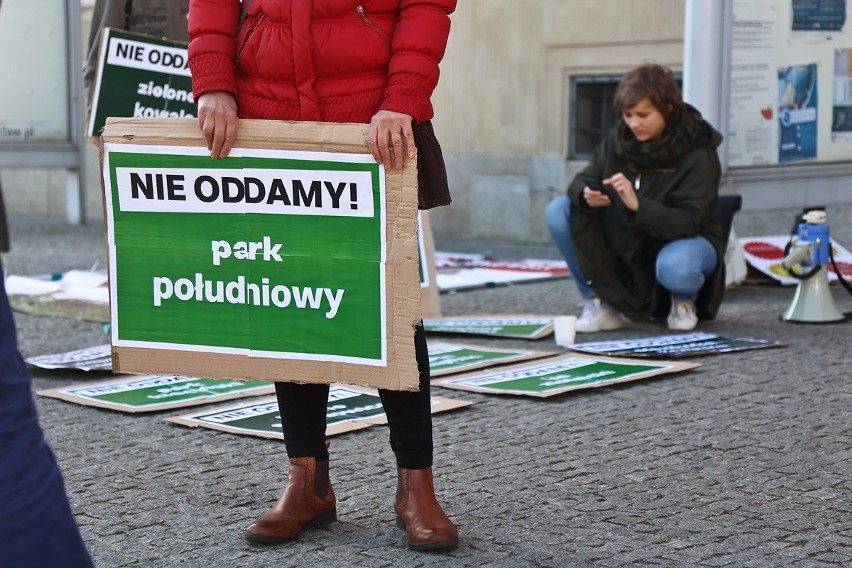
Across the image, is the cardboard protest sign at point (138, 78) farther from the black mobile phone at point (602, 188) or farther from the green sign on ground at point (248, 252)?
the green sign on ground at point (248, 252)

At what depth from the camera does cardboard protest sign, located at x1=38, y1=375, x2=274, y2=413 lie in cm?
426

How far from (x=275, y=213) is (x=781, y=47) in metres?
4.95

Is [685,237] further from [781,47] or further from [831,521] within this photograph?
[831,521]

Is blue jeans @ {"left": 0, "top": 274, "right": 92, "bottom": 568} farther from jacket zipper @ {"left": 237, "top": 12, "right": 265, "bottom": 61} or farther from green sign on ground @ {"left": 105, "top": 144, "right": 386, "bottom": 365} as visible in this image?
jacket zipper @ {"left": 237, "top": 12, "right": 265, "bottom": 61}

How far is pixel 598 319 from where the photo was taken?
5.86m

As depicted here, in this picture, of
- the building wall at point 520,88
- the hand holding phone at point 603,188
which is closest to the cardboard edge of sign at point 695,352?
the hand holding phone at point 603,188

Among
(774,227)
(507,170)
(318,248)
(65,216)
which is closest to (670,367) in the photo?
(318,248)

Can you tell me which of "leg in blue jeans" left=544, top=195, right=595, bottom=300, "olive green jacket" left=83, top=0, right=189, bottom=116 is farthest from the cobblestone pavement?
"olive green jacket" left=83, top=0, right=189, bottom=116

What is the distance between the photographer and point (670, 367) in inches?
187

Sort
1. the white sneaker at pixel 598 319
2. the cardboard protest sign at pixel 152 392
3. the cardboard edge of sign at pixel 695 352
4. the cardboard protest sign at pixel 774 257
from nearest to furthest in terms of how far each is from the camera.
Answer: the cardboard protest sign at pixel 152 392
the cardboard edge of sign at pixel 695 352
the white sneaker at pixel 598 319
the cardboard protest sign at pixel 774 257

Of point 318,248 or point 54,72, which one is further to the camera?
point 54,72

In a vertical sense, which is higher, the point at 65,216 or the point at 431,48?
the point at 431,48

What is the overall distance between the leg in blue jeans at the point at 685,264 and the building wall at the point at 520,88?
3.44 metres

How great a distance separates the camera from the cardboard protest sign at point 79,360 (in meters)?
4.87
